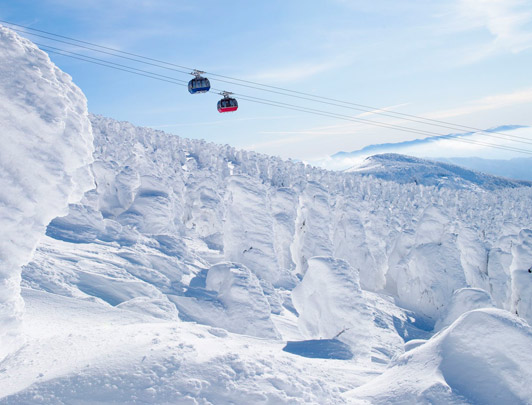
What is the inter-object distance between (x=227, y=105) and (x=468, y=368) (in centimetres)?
1752

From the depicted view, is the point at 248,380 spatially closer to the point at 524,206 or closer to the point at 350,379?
the point at 350,379

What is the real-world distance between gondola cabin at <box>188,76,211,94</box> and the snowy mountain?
7700 mm

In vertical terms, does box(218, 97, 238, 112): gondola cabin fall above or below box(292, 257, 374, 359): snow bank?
above

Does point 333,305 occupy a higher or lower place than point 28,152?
lower

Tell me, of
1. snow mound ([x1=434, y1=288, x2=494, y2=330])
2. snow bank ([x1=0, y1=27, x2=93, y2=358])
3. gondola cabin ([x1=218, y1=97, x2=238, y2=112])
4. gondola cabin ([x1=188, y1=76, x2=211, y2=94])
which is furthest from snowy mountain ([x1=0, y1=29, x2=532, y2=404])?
gondola cabin ([x1=188, y1=76, x2=211, y2=94])

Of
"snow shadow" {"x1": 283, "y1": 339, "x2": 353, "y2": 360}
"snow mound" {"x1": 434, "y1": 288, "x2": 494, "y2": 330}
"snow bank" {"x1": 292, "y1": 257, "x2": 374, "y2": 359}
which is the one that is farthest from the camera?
"snow mound" {"x1": 434, "y1": 288, "x2": 494, "y2": 330}

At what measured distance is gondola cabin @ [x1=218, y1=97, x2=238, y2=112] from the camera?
73.7 ft

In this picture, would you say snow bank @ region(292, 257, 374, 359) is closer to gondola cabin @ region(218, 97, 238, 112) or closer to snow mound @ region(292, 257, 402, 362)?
snow mound @ region(292, 257, 402, 362)

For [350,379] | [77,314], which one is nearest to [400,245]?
[350,379]

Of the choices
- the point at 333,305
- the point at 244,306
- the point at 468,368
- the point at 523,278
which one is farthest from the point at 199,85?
the point at 523,278

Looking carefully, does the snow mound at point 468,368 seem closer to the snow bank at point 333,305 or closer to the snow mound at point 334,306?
the snow mound at point 334,306

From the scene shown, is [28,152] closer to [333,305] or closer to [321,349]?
[321,349]

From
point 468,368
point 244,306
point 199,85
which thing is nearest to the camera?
point 468,368

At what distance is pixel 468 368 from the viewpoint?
773cm
